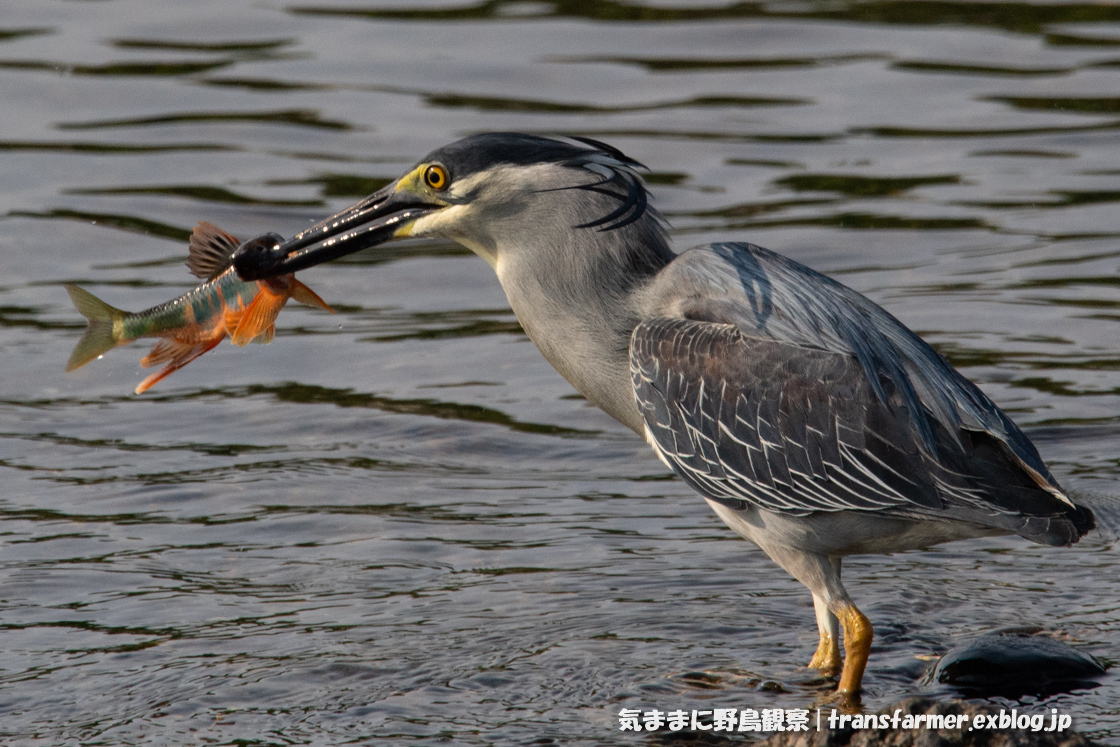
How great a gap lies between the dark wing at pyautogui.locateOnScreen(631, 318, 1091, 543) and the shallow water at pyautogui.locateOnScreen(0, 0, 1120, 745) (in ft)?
2.33

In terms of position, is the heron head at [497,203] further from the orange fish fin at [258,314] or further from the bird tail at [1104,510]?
the bird tail at [1104,510]

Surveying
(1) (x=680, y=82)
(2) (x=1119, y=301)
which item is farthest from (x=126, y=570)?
(1) (x=680, y=82)

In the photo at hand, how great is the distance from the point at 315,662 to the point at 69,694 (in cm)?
89

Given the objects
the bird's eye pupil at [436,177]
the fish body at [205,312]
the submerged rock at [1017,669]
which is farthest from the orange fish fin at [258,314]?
the submerged rock at [1017,669]

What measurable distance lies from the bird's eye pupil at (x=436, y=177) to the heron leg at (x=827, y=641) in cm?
214

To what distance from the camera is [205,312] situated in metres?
7.04

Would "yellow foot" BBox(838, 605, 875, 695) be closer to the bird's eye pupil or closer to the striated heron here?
the striated heron

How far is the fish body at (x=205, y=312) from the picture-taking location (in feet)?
22.7

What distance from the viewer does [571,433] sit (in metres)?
9.35

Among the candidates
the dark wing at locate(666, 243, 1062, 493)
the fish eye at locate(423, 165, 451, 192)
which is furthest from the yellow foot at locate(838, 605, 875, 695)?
the fish eye at locate(423, 165, 451, 192)

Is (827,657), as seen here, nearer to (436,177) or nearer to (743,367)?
(743,367)

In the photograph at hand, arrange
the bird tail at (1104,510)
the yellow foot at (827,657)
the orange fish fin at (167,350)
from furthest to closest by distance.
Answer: the bird tail at (1104,510) → the orange fish fin at (167,350) → the yellow foot at (827,657)

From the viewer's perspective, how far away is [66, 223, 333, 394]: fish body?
693 cm

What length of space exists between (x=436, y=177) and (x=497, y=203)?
263mm
